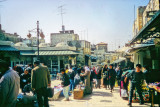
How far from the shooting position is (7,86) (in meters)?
3.09

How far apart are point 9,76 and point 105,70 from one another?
Result: 8258 millimetres

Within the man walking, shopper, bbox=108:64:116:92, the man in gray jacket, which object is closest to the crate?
the man walking

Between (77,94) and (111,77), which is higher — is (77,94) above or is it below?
below

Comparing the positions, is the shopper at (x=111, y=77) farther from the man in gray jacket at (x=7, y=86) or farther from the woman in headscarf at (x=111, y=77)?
the man in gray jacket at (x=7, y=86)

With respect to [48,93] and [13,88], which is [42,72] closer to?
[48,93]

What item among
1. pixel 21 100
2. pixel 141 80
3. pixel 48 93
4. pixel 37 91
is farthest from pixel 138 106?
pixel 21 100

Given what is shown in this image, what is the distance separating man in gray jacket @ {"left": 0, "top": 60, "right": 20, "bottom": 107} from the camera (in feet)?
9.91

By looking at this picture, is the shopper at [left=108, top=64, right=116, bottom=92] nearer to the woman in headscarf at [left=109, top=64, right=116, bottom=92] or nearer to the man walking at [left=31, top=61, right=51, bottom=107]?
the woman in headscarf at [left=109, top=64, right=116, bottom=92]

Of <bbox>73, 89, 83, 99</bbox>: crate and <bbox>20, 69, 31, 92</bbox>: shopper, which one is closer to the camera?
<bbox>20, 69, 31, 92</bbox>: shopper

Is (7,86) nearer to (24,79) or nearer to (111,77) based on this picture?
(24,79)

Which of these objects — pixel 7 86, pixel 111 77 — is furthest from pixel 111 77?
pixel 7 86

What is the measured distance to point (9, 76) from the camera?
316 centimetres

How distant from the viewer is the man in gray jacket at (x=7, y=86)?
3021 millimetres

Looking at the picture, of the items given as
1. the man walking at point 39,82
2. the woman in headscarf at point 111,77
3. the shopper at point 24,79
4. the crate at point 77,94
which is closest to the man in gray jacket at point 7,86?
the man walking at point 39,82
